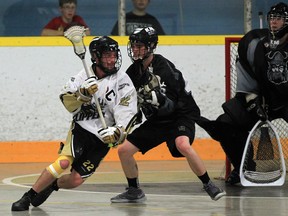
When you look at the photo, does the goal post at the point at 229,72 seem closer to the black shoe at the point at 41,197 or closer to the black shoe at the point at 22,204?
the black shoe at the point at 41,197

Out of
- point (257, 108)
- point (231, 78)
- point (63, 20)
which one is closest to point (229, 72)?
point (231, 78)

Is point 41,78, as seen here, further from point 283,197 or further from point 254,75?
point 283,197

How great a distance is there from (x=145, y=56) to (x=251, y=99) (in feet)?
5.38

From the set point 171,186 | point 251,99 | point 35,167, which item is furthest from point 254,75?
point 35,167

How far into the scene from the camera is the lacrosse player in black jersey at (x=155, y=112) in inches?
350

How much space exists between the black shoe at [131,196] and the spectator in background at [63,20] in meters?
3.98

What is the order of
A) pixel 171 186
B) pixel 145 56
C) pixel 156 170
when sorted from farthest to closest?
pixel 156 170
pixel 171 186
pixel 145 56

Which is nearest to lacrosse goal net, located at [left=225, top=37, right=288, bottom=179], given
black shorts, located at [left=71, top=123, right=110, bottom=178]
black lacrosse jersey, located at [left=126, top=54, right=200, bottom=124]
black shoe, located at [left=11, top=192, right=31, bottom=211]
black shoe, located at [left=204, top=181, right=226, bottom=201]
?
black lacrosse jersey, located at [left=126, top=54, right=200, bottom=124]

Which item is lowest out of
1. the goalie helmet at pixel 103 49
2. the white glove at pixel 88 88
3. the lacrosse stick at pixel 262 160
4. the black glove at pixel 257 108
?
the lacrosse stick at pixel 262 160

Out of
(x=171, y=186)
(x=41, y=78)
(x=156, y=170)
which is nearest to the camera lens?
(x=171, y=186)

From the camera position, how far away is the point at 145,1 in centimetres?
1292

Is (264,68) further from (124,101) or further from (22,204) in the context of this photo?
(22,204)

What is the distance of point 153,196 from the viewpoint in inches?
371

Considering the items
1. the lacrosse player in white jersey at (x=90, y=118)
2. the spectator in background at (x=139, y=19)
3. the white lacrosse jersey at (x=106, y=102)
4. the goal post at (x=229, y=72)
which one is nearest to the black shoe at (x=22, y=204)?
the lacrosse player in white jersey at (x=90, y=118)
